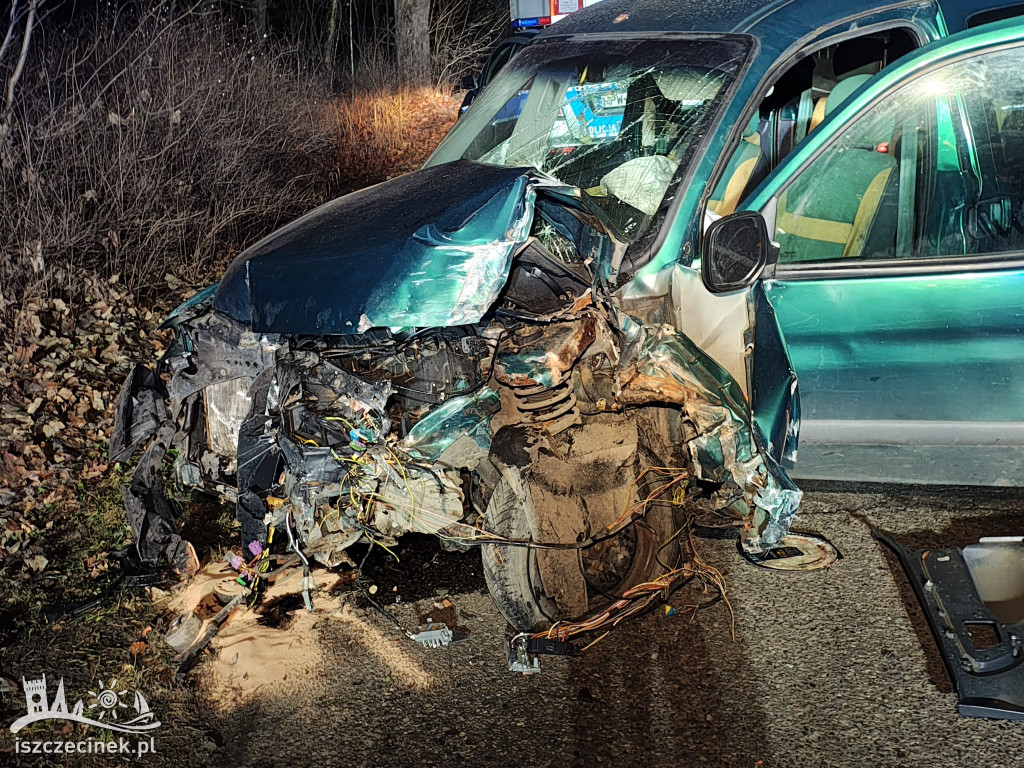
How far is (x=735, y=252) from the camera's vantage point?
10.1 ft

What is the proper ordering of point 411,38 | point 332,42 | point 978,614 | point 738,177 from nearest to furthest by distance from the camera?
point 978,614 < point 738,177 < point 411,38 < point 332,42

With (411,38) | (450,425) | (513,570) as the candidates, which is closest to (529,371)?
(450,425)

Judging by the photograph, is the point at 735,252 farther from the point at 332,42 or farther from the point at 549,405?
the point at 332,42

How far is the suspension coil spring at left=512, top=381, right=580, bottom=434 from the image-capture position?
3059mm

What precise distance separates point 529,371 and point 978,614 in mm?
1713

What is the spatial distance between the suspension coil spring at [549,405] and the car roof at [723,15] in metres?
1.69

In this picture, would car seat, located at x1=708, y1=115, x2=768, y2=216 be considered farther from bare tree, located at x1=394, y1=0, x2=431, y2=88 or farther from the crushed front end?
bare tree, located at x1=394, y1=0, x2=431, y2=88

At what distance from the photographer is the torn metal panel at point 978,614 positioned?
2715 mm

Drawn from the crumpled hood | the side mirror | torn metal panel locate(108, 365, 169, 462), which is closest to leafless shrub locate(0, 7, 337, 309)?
torn metal panel locate(108, 365, 169, 462)

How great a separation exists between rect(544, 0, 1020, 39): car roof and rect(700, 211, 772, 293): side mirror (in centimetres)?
99

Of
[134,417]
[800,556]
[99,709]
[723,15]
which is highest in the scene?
[723,15]

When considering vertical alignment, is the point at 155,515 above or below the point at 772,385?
below

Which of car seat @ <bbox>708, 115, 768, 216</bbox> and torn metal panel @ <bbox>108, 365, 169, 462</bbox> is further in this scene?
Answer: torn metal panel @ <bbox>108, 365, 169, 462</bbox>

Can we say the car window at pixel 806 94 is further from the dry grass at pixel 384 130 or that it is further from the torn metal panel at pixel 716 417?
the dry grass at pixel 384 130
